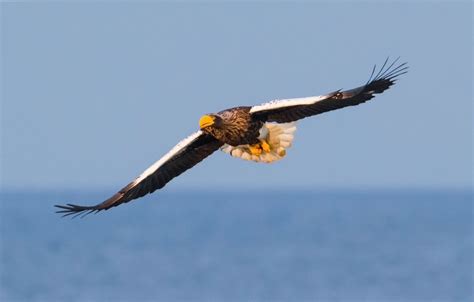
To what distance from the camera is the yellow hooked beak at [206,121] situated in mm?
12648

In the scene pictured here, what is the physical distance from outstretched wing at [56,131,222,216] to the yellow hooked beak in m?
0.49

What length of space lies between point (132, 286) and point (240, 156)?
2136 cm

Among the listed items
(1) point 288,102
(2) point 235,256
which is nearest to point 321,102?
(1) point 288,102

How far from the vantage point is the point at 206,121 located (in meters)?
12.7

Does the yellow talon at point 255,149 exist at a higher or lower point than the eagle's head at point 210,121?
lower

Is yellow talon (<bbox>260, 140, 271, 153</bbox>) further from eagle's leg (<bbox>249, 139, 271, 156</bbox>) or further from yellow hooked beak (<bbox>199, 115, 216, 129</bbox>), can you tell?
yellow hooked beak (<bbox>199, 115, 216, 129</bbox>)

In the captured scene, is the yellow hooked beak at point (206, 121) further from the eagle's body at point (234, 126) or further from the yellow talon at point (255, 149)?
the yellow talon at point (255, 149)

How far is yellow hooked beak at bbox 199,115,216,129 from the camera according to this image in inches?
498

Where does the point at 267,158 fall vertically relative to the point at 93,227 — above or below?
below

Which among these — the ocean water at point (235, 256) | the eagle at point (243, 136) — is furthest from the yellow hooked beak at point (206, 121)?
the ocean water at point (235, 256)
